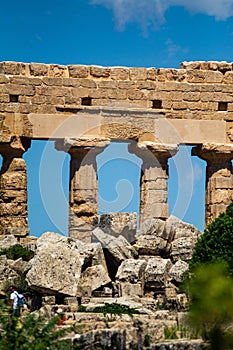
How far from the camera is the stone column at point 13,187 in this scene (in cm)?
3919

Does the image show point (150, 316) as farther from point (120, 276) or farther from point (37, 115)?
point (37, 115)

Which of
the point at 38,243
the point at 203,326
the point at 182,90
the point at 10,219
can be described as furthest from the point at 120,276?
the point at 203,326

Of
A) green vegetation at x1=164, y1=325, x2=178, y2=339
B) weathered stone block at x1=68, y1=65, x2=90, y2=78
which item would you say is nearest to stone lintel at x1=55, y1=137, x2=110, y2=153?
weathered stone block at x1=68, y1=65, x2=90, y2=78

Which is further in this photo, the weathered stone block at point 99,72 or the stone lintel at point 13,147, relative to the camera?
the weathered stone block at point 99,72

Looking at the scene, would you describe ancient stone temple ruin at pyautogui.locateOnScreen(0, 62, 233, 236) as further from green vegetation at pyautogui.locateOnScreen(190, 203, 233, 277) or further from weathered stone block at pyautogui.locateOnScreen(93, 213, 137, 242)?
green vegetation at pyautogui.locateOnScreen(190, 203, 233, 277)

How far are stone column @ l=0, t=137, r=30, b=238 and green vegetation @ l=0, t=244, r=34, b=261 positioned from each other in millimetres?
3387

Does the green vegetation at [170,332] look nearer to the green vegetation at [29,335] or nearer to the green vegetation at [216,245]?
the green vegetation at [29,335]

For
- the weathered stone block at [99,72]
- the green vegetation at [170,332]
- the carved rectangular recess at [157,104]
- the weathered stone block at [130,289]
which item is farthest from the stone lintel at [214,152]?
the green vegetation at [170,332]

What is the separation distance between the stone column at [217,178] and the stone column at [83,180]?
362 centimetres

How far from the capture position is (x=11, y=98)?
39.6 meters

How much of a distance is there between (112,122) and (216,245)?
1044cm

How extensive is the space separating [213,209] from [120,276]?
871 centimetres

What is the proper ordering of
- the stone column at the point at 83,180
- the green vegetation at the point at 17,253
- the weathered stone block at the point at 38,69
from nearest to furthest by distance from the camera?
the green vegetation at the point at 17,253
the stone column at the point at 83,180
the weathered stone block at the point at 38,69

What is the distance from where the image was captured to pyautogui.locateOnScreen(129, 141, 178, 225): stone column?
40.3m
